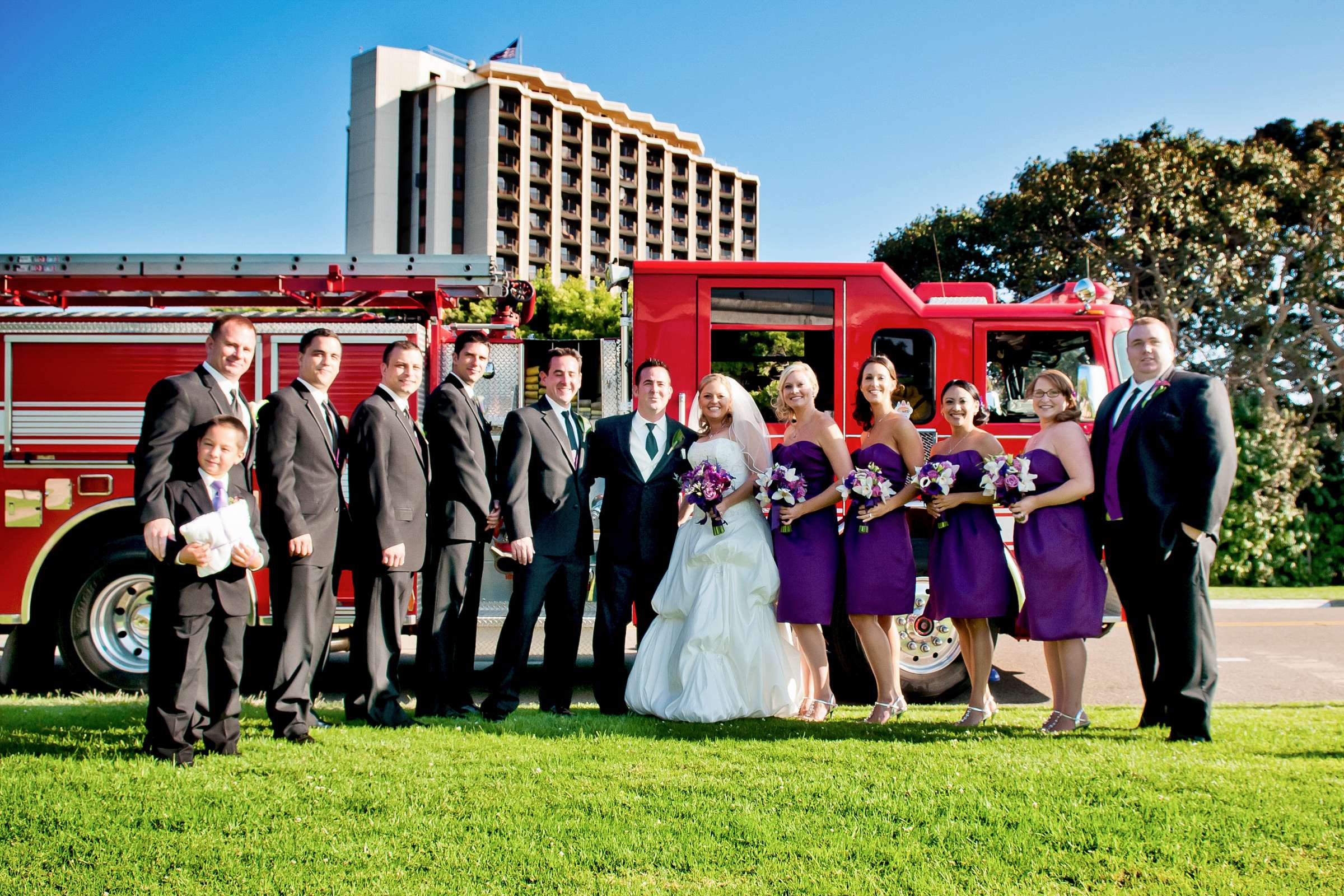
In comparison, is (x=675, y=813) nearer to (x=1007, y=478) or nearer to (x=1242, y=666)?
(x=1007, y=478)

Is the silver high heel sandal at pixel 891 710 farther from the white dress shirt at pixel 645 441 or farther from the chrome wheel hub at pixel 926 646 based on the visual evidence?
the white dress shirt at pixel 645 441

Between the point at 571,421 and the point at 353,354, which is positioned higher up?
the point at 353,354

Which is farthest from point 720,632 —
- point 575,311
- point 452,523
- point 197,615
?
point 575,311

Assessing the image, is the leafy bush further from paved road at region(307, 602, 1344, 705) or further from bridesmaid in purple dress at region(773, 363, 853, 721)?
bridesmaid in purple dress at region(773, 363, 853, 721)

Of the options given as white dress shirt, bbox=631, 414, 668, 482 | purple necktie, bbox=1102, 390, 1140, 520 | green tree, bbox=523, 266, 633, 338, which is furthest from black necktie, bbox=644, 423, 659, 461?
green tree, bbox=523, 266, 633, 338

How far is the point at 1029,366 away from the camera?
22.3 ft

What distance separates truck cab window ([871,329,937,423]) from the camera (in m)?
6.72

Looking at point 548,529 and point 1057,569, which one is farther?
point 548,529

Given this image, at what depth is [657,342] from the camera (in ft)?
21.8

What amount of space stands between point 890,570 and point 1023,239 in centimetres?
1739

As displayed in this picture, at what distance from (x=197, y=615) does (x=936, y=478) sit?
3820 mm

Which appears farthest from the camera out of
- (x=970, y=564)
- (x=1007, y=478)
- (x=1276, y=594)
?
(x=1276, y=594)

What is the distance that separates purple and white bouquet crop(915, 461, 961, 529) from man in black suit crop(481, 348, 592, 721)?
1.99 m

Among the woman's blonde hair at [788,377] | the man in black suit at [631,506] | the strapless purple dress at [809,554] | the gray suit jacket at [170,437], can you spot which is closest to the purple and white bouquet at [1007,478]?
the strapless purple dress at [809,554]
